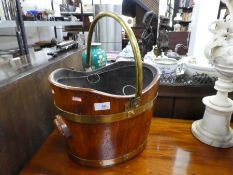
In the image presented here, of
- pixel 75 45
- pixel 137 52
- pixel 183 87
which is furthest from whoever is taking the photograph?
pixel 75 45

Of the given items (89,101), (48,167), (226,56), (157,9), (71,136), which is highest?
(157,9)

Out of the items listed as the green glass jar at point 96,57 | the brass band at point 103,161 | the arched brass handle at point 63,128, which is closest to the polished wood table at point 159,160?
the brass band at point 103,161

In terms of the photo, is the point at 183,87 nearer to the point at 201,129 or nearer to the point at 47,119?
the point at 201,129

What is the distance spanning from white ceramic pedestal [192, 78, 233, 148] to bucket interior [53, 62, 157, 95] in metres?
0.26

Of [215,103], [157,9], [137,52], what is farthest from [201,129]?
[157,9]

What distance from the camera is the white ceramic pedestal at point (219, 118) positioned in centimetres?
68

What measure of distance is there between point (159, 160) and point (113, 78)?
387 millimetres

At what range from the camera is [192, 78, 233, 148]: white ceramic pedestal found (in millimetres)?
683

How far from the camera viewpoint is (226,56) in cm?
57

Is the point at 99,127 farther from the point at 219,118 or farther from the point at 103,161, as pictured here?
the point at 219,118

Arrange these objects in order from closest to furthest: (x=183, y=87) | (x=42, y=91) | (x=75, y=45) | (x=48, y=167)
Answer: (x=48, y=167)
(x=42, y=91)
(x=183, y=87)
(x=75, y=45)

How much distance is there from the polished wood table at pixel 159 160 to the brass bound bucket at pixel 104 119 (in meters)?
0.03

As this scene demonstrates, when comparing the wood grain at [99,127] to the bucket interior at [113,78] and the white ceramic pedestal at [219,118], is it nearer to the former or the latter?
Result: the bucket interior at [113,78]

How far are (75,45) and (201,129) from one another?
96 cm
